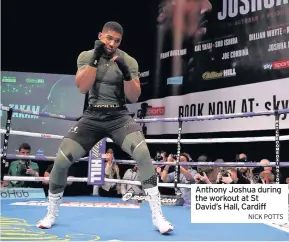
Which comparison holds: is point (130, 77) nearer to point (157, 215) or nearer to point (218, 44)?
point (157, 215)

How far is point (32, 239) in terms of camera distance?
1886mm

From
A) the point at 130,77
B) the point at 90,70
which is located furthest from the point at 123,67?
the point at 90,70

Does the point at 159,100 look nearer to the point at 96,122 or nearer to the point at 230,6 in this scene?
the point at 230,6

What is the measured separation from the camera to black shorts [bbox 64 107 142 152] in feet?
7.47

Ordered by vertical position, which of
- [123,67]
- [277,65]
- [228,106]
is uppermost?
[277,65]

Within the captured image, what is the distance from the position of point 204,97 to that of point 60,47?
320 cm

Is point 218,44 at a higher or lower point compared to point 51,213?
higher

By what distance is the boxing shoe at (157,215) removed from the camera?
6.89ft

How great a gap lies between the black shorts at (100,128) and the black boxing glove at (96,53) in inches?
11.7

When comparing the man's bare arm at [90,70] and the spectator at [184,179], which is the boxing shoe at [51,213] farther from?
the spectator at [184,179]

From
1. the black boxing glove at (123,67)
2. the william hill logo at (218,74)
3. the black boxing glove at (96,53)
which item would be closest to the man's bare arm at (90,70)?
the black boxing glove at (96,53)

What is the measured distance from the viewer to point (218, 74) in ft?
16.0

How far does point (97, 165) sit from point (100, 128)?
2.00 metres

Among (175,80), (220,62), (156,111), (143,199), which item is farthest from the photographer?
(156,111)
